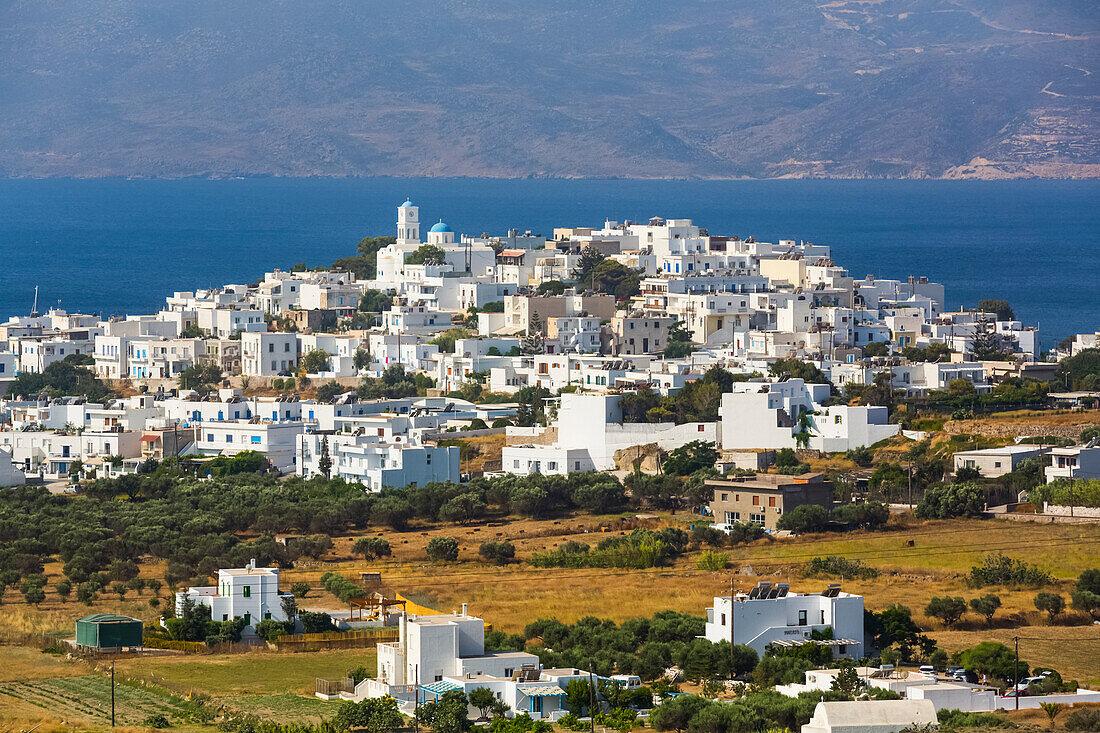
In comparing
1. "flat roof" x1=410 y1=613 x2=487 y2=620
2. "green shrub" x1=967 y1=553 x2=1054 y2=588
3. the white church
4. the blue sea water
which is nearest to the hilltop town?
"green shrub" x1=967 y1=553 x2=1054 y2=588

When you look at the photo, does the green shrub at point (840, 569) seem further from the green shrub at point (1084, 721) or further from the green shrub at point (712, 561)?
the green shrub at point (1084, 721)

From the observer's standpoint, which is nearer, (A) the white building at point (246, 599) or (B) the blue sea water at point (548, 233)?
(A) the white building at point (246, 599)

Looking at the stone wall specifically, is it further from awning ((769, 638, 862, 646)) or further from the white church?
the white church

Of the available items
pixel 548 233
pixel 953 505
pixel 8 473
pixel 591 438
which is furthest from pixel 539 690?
pixel 548 233

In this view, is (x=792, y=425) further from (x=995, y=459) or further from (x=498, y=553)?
(x=498, y=553)

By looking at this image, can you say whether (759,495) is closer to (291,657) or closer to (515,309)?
(291,657)

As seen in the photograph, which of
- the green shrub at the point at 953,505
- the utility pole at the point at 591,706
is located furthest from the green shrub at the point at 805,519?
the utility pole at the point at 591,706
